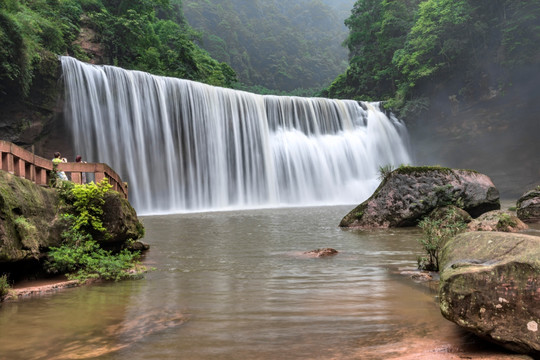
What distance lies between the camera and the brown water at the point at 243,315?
3600 mm

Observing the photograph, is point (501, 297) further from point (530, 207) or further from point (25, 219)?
Result: point (530, 207)

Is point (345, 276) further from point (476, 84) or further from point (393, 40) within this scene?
point (393, 40)

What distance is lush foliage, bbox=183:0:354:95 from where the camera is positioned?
71.6m

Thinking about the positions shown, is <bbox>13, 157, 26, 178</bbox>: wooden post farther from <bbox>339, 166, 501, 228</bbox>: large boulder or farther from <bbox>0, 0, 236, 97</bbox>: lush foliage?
<bbox>0, 0, 236, 97</bbox>: lush foliage

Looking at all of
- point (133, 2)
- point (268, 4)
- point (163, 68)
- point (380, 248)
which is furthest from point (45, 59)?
point (268, 4)

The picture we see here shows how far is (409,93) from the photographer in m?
37.2

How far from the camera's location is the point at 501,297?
10.7 ft

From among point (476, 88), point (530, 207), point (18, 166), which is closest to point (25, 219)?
point (18, 166)

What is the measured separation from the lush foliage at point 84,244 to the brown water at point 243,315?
1.55 ft

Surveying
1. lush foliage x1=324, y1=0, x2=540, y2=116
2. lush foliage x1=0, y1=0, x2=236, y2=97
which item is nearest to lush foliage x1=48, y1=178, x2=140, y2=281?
lush foliage x1=0, y1=0, x2=236, y2=97

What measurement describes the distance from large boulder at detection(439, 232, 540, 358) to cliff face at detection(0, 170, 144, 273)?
5.10 metres

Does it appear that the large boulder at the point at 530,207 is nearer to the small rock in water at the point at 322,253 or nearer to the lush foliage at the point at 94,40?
the small rock in water at the point at 322,253

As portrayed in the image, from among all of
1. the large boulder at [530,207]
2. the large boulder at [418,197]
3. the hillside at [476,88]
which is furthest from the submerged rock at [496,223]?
the hillside at [476,88]

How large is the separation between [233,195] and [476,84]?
20851mm
